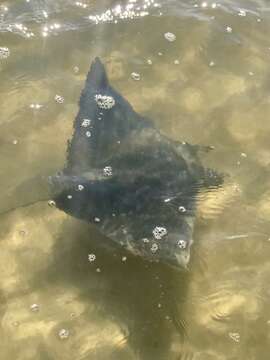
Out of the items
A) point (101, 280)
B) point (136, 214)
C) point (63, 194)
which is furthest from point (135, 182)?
point (101, 280)

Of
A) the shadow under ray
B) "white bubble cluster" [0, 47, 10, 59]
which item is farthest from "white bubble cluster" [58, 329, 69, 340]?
"white bubble cluster" [0, 47, 10, 59]

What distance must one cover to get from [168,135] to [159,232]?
1689 mm

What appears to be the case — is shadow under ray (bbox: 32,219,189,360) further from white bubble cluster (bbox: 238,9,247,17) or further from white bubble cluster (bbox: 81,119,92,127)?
white bubble cluster (bbox: 238,9,247,17)

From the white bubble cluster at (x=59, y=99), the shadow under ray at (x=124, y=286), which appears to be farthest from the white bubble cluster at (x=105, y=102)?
the shadow under ray at (x=124, y=286)

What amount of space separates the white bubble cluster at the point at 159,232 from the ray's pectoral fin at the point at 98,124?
0.82 metres

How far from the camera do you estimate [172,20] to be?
705 cm

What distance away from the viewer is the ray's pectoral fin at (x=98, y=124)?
193 inches

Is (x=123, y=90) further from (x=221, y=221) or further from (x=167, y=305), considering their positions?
(x=167, y=305)

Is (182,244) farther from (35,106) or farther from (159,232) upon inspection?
(35,106)

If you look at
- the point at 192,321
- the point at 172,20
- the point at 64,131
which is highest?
the point at 172,20

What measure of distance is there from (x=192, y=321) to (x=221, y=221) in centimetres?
108

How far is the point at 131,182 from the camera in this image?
472 cm

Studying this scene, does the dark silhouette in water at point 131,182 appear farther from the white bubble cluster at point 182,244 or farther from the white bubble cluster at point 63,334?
the white bubble cluster at point 63,334

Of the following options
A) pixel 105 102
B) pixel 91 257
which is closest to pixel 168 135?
pixel 105 102
